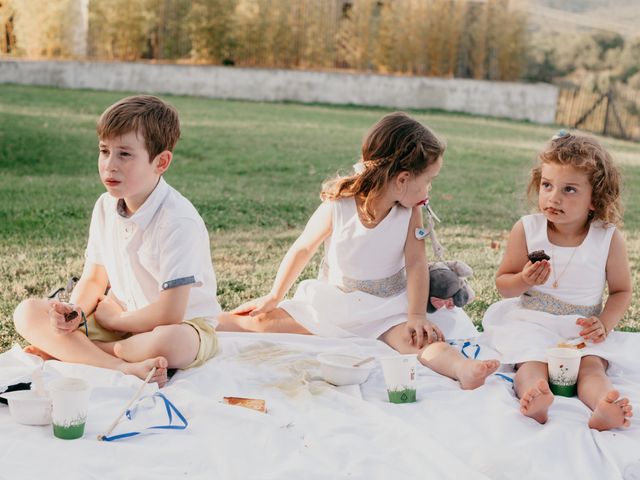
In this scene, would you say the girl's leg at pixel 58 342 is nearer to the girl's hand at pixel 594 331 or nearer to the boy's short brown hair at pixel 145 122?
the boy's short brown hair at pixel 145 122

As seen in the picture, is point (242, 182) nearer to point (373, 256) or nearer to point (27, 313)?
point (373, 256)

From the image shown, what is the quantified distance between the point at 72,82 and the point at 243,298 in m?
13.4

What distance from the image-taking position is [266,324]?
4230mm

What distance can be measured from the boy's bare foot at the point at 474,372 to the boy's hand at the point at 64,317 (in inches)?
58.2

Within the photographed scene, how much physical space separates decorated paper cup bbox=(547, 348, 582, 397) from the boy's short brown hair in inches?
68.1

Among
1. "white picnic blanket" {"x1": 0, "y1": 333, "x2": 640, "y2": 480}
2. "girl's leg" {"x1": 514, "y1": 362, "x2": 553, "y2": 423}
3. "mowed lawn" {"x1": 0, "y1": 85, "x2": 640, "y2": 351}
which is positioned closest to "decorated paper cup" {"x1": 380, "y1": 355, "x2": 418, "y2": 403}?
"white picnic blanket" {"x1": 0, "y1": 333, "x2": 640, "y2": 480}

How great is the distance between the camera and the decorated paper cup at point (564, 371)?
11.5 ft

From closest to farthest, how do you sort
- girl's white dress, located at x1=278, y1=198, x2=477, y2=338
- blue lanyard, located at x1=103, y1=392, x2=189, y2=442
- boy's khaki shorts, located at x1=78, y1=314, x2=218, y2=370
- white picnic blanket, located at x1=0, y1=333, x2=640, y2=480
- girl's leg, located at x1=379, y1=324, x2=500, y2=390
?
white picnic blanket, located at x1=0, y1=333, x2=640, y2=480 < blue lanyard, located at x1=103, y1=392, x2=189, y2=442 < girl's leg, located at x1=379, y1=324, x2=500, y2=390 < boy's khaki shorts, located at x1=78, y1=314, x2=218, y2=370 < girl's white dress, located at x1=278, y1=198, x2=477, y2=338

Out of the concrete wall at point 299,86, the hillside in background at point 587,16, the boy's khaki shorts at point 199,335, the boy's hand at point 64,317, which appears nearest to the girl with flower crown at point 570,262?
the boy's khaki shorts at point 199,335

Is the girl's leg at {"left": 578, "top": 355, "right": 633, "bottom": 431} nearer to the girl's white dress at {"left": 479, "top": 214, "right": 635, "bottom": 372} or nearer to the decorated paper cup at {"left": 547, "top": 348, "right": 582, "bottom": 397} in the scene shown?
the decorated paper cup at {"left": 547, "top": 348, "right": 582, "bottom": 397}

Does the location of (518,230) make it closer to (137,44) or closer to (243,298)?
(243,298)

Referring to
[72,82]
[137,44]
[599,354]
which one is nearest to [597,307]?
[599,354]

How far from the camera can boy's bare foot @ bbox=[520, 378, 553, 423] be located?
10.2 feet

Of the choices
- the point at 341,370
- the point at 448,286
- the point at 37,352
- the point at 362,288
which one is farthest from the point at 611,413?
the point at 37,352
